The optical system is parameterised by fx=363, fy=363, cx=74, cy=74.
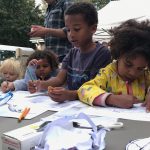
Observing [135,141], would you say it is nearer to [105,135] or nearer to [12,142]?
[105,135]

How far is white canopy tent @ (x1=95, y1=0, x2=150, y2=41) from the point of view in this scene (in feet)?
17.1

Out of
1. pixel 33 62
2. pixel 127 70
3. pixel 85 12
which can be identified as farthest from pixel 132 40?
pixel 33 62

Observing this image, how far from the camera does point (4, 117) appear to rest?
3.87ft

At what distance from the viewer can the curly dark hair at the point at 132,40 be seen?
1401 millimetres

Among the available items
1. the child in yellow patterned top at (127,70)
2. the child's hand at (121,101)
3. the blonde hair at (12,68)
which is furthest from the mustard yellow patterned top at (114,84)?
the blonde hair at (12,68)

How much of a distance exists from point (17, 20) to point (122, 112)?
1923 cm

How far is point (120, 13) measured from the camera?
18.4 feet

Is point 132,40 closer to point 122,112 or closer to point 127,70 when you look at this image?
point 127,70

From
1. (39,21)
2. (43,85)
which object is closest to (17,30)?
(39,21)

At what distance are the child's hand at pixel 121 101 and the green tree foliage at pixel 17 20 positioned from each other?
17963 mm

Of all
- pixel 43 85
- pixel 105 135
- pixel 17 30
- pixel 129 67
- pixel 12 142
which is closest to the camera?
pixel 12 142

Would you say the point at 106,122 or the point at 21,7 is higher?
the point at 21,7

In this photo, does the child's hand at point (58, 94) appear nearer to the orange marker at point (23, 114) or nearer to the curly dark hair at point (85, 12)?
the orange marker at point (23, 114)

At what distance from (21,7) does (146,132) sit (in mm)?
20049
